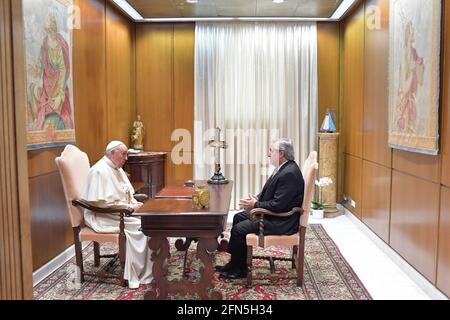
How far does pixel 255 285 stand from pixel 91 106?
3.09m

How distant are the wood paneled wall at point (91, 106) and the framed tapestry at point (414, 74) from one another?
3.55 metres

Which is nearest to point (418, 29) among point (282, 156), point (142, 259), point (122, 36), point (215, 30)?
point (282, 156)

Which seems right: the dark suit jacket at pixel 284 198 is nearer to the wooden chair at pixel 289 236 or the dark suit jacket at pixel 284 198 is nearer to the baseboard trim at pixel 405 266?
the wooden chair at pixel 289 236

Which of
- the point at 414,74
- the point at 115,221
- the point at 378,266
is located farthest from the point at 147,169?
the point at 414,74

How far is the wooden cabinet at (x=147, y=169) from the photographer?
6.39m

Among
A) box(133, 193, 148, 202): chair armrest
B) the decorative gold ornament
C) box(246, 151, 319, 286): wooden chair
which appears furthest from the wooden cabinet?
the decorative gold ornament

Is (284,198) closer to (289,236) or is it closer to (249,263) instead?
(289,236)

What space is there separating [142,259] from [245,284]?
97 cm

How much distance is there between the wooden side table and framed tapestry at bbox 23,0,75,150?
389cm

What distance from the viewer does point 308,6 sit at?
6.23m

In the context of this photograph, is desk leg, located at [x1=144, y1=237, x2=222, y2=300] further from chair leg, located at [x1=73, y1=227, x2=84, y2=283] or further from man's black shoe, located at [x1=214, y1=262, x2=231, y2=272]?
chair leg, located at [x1=73, y1=227, x2=84, y2=283]

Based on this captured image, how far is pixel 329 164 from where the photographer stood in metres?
6.74

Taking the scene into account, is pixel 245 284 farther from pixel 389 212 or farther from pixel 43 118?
pixel 43 118

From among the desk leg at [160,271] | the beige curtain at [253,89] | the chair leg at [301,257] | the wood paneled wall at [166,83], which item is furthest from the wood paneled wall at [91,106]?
the chair leg at [301,257]
